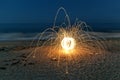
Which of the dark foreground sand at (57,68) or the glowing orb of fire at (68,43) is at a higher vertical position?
the glowing orb of fire at (68,43)

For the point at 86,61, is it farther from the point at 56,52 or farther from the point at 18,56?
the point at 18,56

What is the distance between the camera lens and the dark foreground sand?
8.23 metres

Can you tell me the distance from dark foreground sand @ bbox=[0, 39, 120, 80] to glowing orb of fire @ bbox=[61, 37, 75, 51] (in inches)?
26.2

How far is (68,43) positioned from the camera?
1095cm

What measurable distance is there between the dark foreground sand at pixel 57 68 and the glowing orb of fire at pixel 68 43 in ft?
2.19

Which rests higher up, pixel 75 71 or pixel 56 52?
pixel 56 52

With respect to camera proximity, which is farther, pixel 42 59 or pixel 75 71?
pixel 42 59

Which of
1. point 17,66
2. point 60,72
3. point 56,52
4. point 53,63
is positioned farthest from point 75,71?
point 56,52

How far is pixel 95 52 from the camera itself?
1136 cm

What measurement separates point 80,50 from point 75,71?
9.30 ft

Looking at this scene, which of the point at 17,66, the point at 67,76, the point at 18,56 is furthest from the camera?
the point at 18,56

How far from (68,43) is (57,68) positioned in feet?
6.49

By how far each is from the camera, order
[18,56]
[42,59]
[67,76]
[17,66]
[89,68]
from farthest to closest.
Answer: [18,56] → [42,59] → [17,66] → [89,68] → [67,76]

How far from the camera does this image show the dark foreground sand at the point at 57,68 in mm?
8234
